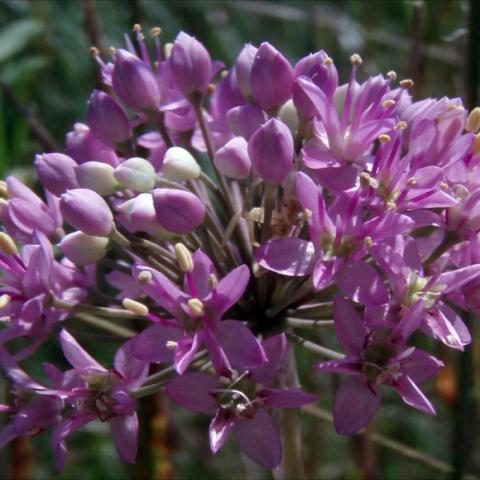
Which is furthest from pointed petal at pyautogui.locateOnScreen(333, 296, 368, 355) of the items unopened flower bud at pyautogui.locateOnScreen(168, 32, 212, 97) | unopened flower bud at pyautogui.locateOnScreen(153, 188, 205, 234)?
unopened flower bud at pyautogui.locateOnScreen(168, 32, 212, 97)

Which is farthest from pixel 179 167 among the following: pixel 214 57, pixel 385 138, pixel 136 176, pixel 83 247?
pixel 214 57

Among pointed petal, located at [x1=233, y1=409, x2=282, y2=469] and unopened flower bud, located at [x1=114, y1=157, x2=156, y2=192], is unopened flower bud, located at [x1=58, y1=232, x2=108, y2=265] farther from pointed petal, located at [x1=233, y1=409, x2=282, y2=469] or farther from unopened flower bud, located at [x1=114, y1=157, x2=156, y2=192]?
pointed petal, located at [x1=233, y1=409, x2=282, y2=469]

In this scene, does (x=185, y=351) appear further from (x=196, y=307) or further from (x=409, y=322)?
(x=409, y=322)

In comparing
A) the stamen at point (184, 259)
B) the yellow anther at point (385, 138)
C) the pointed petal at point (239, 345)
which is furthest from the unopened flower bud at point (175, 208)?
the yellow anther at point (385, 138)

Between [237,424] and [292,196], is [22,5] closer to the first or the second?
[292,196]

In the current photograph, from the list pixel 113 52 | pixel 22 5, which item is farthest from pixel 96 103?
pixel 22 5
